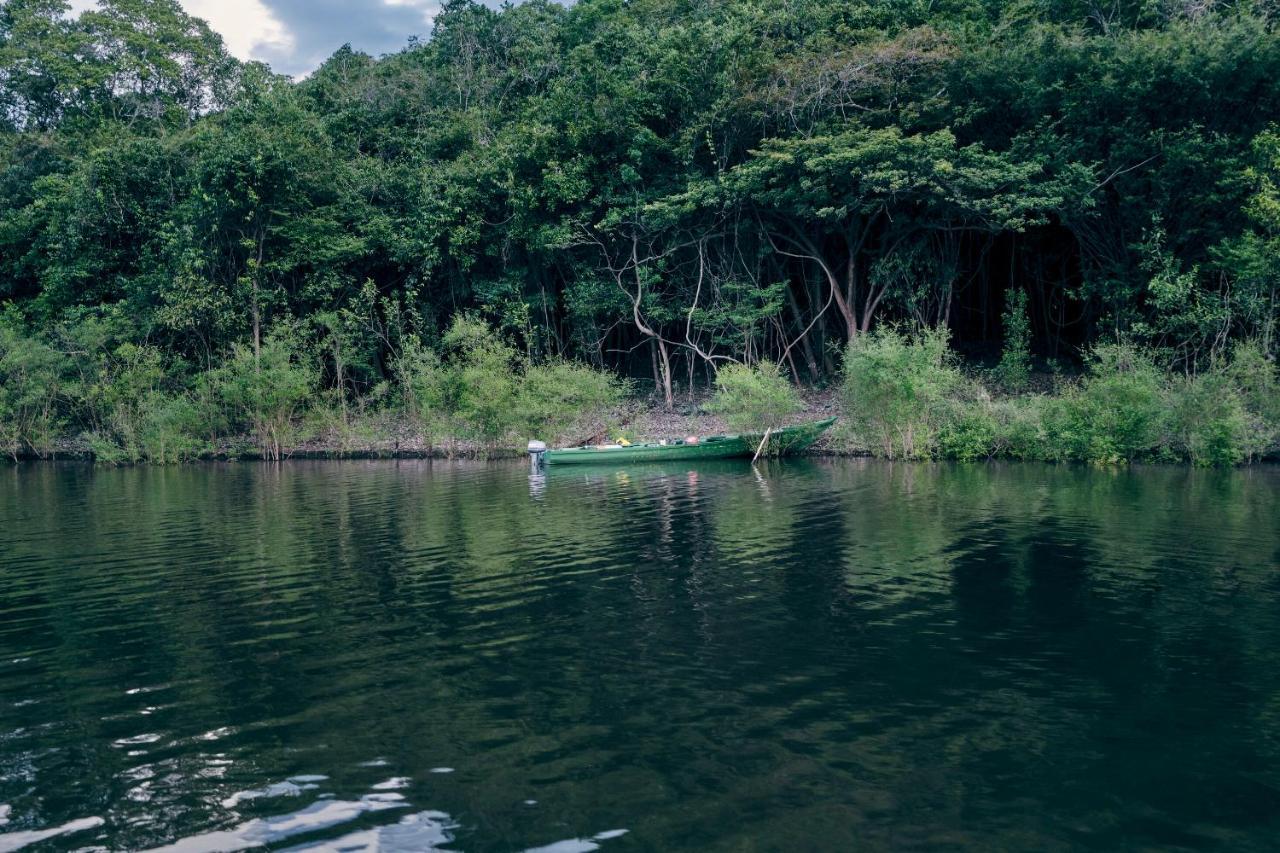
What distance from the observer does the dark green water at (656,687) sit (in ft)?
19.0

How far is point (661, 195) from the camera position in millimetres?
36844

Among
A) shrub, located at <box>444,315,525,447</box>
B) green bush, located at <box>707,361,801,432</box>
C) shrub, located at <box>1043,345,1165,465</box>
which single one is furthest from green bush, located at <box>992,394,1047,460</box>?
shrub, located at <box>444,315,525,447</box>

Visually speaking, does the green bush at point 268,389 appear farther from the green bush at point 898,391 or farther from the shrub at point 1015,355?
the shrub at point 1015,355

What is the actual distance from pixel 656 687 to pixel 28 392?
135ft

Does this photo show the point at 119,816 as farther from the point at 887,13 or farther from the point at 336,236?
the point at 336,236

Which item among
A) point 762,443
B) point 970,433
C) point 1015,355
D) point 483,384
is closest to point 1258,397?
point 970,433

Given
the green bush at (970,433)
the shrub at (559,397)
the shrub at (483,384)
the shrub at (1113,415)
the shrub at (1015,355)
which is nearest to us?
the shrub at (1113,415)

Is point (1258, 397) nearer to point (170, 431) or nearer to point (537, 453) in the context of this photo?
point (537, 453)

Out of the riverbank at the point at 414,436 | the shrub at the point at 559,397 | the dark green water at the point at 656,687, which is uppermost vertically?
the shrub at the point at 559,397

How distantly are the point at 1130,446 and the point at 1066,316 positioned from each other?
55.6 ft

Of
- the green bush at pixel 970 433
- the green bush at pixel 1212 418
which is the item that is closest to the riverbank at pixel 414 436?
the green bush at pixel 970 433

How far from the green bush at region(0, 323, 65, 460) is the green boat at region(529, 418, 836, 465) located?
23.4 meters

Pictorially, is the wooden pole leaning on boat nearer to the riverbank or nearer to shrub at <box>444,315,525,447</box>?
the riverbank

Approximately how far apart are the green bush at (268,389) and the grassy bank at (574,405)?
9 centimetres
